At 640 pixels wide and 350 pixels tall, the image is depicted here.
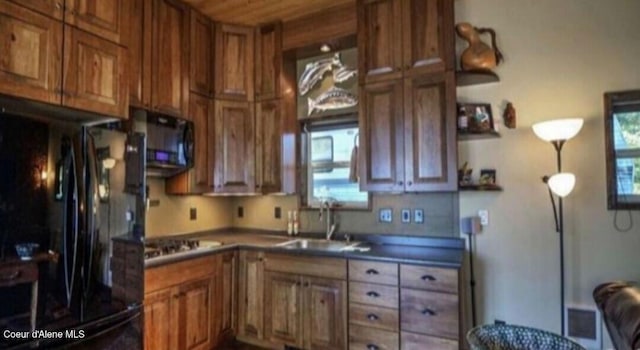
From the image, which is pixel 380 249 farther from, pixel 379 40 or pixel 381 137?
pixel 379 40

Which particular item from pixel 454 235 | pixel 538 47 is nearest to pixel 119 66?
pixel 454 235

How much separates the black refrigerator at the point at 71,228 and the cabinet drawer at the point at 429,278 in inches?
63.8

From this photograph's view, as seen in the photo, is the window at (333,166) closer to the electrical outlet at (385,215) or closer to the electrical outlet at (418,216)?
the electrical outlet at (385,215)

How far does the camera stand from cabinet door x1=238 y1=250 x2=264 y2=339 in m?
2.94

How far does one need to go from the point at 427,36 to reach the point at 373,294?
1860 mm

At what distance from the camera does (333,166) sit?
3.43m

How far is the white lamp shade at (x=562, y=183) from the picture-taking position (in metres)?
2.21

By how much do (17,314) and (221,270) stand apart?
5.18 feet

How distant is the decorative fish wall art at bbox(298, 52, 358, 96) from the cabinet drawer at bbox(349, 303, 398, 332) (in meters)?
1.92

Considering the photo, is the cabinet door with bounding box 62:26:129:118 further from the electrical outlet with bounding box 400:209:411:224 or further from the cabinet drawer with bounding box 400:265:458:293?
the electrical outlet with bounding box 400:209:411:224

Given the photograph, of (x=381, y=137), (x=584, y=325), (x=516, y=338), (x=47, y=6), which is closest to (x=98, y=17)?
(x=47, y=6)

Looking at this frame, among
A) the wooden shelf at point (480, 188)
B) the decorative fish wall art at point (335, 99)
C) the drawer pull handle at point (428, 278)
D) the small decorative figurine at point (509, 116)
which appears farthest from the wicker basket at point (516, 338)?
the decorative fish wall art at point (335, 99)

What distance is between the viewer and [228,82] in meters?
3.26

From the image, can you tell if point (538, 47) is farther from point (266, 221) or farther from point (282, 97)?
point (266, 221)
